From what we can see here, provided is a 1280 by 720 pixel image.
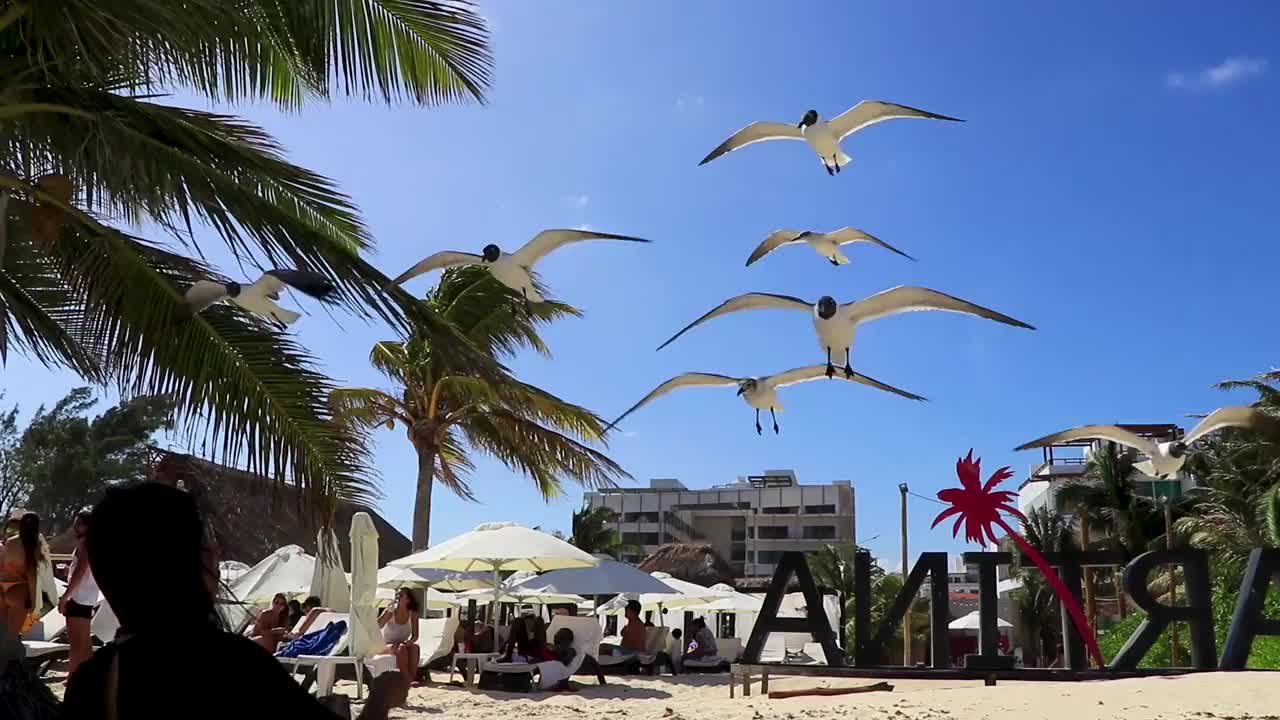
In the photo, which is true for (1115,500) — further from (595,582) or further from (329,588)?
(329,588)

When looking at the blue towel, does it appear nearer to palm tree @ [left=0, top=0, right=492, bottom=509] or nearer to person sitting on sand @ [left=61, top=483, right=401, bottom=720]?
palm tree @ [left=0, top=0, right=492, bottom=509]

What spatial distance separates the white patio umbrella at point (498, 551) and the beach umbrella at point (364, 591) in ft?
9.50

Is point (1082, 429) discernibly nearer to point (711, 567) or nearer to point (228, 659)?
point (228, 659)

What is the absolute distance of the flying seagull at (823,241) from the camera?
9.77m

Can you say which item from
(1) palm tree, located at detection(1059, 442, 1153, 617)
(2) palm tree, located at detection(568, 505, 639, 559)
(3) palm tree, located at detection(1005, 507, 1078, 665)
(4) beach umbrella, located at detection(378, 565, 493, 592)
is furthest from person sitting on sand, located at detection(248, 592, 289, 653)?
(2) palm tree, located at detection(568, 505, 639, 559)

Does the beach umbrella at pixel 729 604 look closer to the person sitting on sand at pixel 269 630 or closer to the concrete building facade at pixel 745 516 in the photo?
the person sitting on sand at pixel 269 630

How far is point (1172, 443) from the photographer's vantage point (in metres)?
11.7

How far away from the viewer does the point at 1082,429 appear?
10.9 metres

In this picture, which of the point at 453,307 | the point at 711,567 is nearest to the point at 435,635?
the point at 453,307

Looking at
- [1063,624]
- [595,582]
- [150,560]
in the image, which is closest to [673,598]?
[595,582]

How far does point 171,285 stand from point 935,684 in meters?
10.1

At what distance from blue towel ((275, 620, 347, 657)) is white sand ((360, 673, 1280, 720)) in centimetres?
101

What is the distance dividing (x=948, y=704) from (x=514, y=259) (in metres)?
5.28

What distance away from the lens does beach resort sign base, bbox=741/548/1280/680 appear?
1172cm
